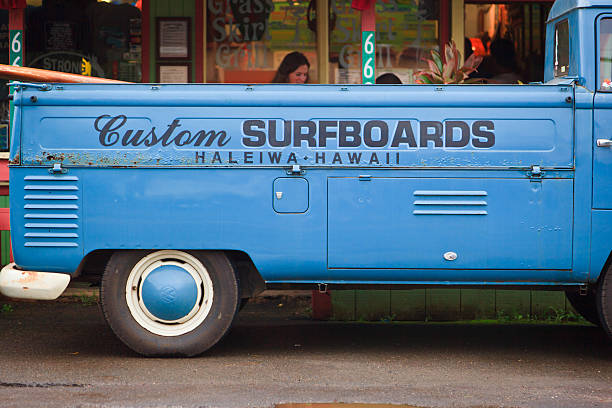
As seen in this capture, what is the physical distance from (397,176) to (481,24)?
5.57 metres

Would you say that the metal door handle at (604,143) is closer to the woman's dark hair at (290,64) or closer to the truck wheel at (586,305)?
the truck wheel at (586,305)

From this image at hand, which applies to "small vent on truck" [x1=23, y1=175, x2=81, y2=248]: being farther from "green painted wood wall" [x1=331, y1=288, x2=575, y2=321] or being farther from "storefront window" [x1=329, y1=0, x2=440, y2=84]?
"storefront window" [x1=329, y1=0, x2=440, y2=84]

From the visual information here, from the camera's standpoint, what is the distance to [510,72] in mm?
11297

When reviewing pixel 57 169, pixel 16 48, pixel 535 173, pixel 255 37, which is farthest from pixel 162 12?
pixel 535 173

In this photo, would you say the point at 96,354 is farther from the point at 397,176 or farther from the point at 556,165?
the point at 556,165

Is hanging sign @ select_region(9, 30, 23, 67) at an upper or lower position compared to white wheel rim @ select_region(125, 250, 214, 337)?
upper

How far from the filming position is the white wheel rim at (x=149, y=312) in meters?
6.29

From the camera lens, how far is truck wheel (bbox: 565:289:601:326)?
710cm

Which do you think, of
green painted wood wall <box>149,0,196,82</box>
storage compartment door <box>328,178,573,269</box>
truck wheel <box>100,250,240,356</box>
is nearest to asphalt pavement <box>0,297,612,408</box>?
truck wheel <box>100,250,240,356</box>

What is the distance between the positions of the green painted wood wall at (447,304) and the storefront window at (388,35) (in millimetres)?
3691

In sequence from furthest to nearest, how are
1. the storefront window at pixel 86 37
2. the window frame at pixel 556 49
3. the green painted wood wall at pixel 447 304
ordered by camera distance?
1. the storefront window at pixel 86 37
2. the green painted wood wall at pixel 447 304
3. the window frame at pixel 556 49

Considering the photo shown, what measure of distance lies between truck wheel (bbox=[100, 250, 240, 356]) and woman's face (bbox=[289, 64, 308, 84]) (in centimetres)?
507

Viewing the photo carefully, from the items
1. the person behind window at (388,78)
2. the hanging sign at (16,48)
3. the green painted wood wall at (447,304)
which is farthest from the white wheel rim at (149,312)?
the person behind window at (388,78)

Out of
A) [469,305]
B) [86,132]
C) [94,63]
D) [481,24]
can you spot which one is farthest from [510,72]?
[86,132]
